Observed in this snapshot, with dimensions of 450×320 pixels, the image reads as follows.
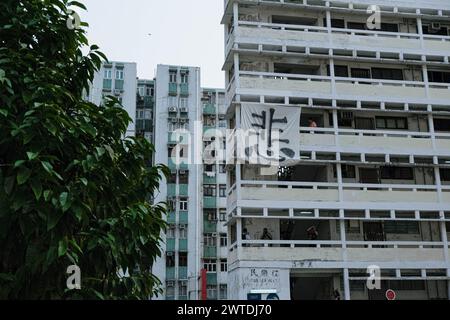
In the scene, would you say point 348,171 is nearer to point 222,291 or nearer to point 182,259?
point 182,259

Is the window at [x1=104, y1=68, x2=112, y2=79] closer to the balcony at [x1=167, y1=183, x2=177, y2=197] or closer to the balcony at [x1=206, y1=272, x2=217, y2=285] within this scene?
the balcony at [x1=167, y1=183, x2=177, y2=197]

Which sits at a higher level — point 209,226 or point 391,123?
point 391,123

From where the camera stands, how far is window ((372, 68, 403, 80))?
32.3 meters

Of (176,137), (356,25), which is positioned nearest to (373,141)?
(356,25)

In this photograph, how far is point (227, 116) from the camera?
31078 millimetres

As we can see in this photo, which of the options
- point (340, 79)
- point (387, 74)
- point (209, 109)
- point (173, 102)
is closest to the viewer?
point (340, 79)

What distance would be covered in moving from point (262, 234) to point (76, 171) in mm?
21005

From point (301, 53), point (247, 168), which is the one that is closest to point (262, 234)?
point (247, 168)

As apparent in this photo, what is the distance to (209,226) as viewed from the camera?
170ft

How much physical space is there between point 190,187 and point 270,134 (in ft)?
78.2

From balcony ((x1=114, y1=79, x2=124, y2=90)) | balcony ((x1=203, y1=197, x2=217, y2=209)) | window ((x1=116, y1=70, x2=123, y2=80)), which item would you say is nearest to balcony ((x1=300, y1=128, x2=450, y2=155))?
balcony ((x1=203, y1=197, x2=217, y2=209))

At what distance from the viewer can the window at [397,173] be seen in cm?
3077

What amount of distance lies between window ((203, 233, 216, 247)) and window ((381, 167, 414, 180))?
76.9 ft
